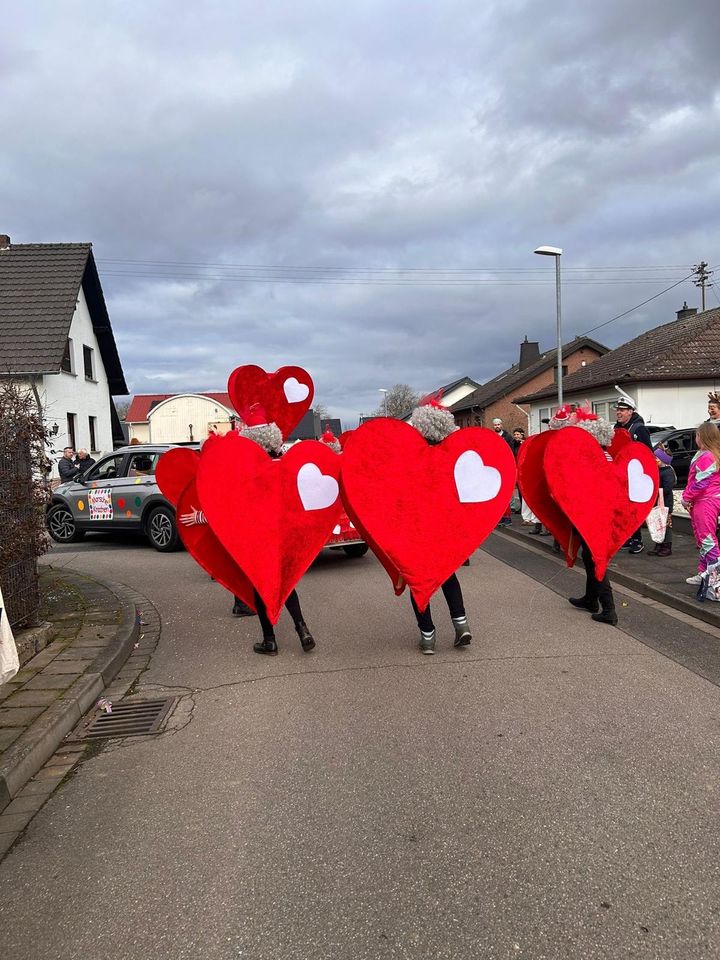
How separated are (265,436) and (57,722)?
2.57 m

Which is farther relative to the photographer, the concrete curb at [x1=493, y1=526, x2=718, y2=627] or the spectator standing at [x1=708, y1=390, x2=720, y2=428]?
the spectator standing at [x1=708, y1=390, x2=720, y2=428]

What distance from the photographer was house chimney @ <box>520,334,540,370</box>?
5547 centimetres

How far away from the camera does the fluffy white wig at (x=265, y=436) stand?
577cm

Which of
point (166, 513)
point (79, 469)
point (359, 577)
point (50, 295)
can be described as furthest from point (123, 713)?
point (50, 295)

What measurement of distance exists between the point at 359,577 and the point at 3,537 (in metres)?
4.73

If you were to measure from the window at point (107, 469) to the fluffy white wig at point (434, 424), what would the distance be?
863cm

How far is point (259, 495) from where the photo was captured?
5.59 meters

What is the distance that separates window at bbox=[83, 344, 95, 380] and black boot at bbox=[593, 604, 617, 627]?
2188cm

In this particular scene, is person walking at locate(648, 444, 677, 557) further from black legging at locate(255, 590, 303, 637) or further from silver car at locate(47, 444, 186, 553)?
silver car at locate(47, 444, 186, 553)

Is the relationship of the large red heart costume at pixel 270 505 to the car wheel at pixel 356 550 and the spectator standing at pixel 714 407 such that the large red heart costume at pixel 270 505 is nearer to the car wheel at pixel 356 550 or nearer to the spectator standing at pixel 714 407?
the spectator standing at pixel 714 407

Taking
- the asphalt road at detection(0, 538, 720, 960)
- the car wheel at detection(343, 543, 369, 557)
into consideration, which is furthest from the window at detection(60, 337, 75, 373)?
the asphalt road at detection(0, 538, 720, 960)

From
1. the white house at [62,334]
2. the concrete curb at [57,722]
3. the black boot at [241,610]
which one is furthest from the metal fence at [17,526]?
the white house at [62,334]

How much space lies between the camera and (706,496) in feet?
22.1

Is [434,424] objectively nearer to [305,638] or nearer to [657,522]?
[305,638]
